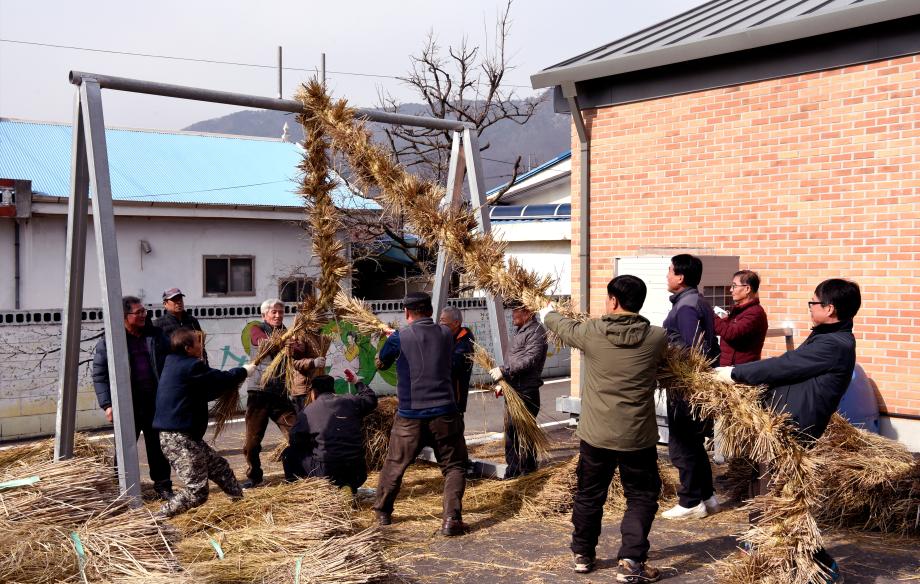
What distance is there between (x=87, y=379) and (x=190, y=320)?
3.20m

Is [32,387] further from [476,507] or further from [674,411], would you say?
[674,411]

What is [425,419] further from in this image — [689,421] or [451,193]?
[451,193]

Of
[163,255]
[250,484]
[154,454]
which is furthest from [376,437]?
[163,255]

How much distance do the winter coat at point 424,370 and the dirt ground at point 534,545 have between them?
918 millimetres

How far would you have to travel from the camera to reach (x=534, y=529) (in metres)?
6.35

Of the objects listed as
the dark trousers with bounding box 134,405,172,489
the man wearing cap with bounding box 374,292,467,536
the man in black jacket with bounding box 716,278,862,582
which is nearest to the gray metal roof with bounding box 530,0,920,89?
the man in black jacket with bounding box 716,278,862,582

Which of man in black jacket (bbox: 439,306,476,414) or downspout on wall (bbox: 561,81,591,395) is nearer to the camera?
man in black jacket (bbox: 439,306,476,414)

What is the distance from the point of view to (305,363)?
7418 mm

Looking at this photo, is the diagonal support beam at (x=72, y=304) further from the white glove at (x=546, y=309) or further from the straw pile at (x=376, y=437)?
the white glove at (x=546, y=309)

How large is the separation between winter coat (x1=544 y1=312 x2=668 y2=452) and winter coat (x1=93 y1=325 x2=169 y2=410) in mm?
3799

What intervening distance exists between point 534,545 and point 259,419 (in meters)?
2.96

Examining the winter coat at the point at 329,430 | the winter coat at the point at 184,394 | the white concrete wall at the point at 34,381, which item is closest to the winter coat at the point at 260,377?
the winter coat at the point at 329,430

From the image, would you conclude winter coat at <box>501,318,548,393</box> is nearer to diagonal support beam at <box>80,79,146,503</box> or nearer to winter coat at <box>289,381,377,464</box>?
winter coat at <box>289,381,377,464</box>

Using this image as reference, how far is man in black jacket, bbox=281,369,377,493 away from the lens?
655 cm
